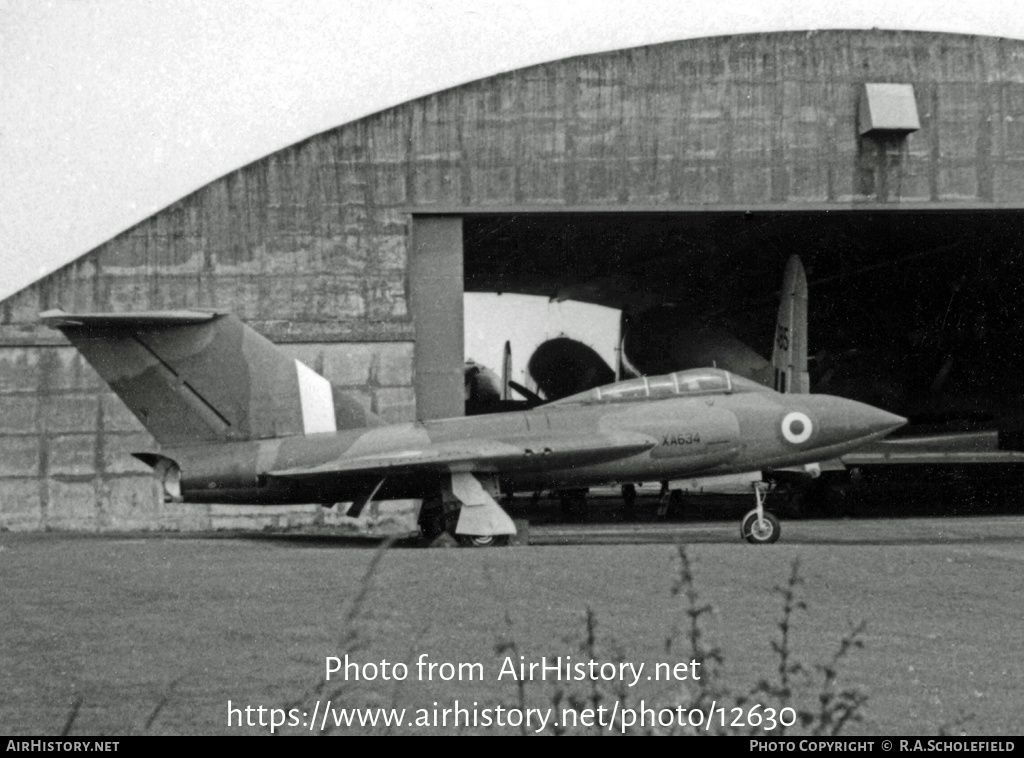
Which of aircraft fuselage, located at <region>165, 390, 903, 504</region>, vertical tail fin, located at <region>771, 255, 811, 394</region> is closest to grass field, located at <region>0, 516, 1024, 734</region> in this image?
aircraft fuselage, located at <region>165, 390, 903, 504</region>

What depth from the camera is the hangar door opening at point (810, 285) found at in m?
27.8

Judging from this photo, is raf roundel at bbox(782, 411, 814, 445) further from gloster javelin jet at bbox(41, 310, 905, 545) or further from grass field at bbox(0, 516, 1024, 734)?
grass field at bbox(0, 516, 1024, 734)

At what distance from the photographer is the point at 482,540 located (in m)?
20.1

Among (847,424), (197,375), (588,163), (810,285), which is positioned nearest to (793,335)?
(588,163)

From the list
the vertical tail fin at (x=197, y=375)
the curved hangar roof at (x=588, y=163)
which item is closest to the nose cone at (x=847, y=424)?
the curved hangar roof at (x=588, y=163)

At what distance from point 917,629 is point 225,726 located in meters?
6.18

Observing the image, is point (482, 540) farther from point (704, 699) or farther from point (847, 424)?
point (704, 699)

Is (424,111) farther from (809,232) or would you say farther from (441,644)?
(441,644)

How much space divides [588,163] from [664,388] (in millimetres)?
7194

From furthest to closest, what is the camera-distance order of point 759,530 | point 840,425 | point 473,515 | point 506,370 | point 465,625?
point 506,370, point 840,425, point 759,530, point 473,515, point 465,625

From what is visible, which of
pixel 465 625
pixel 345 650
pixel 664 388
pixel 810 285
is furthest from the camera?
pixel 810 285

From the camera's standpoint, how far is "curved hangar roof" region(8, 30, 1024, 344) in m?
27.1

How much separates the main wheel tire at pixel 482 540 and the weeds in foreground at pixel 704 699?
9314 mm

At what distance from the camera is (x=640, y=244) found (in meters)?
34.9
